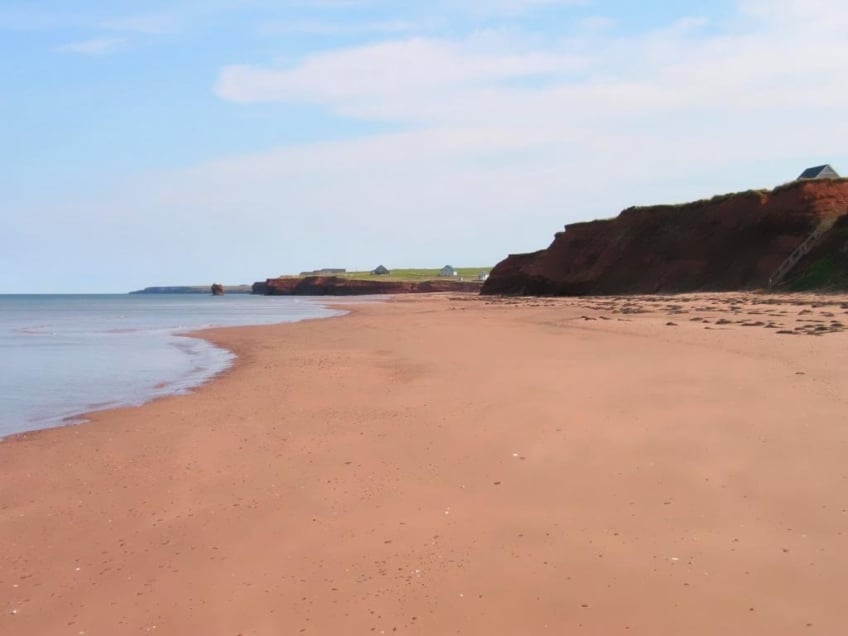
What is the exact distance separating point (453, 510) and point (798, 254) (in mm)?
33805

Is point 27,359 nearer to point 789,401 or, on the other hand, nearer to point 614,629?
point 789,401

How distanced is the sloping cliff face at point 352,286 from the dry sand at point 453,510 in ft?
269

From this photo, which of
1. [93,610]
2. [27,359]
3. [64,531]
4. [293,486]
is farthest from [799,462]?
[27,359]

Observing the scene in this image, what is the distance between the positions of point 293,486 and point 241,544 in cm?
131

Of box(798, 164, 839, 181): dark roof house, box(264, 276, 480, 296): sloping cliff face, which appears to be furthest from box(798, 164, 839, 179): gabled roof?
box(264, 276, 480, 296): sloping cliff face

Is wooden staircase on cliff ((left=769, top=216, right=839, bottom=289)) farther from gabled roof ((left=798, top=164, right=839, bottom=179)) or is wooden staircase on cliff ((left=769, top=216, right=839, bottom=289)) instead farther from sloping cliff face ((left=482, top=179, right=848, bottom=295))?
gabled roof ((left=798, top=164, right=839, bottom=179))

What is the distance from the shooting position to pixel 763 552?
461 centimetres

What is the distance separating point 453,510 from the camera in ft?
18.5

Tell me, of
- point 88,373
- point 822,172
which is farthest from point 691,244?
point 88,373

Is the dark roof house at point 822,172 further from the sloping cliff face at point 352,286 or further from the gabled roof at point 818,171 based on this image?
the sloping cliff face at point 352,286

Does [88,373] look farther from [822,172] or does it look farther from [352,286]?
[352,286]

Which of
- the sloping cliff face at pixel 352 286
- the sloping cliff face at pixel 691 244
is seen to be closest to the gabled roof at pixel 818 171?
the sloping cliff face at pixel 691 244

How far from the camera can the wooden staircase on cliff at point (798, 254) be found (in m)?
34.3

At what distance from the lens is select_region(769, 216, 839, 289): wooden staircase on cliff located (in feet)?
112
